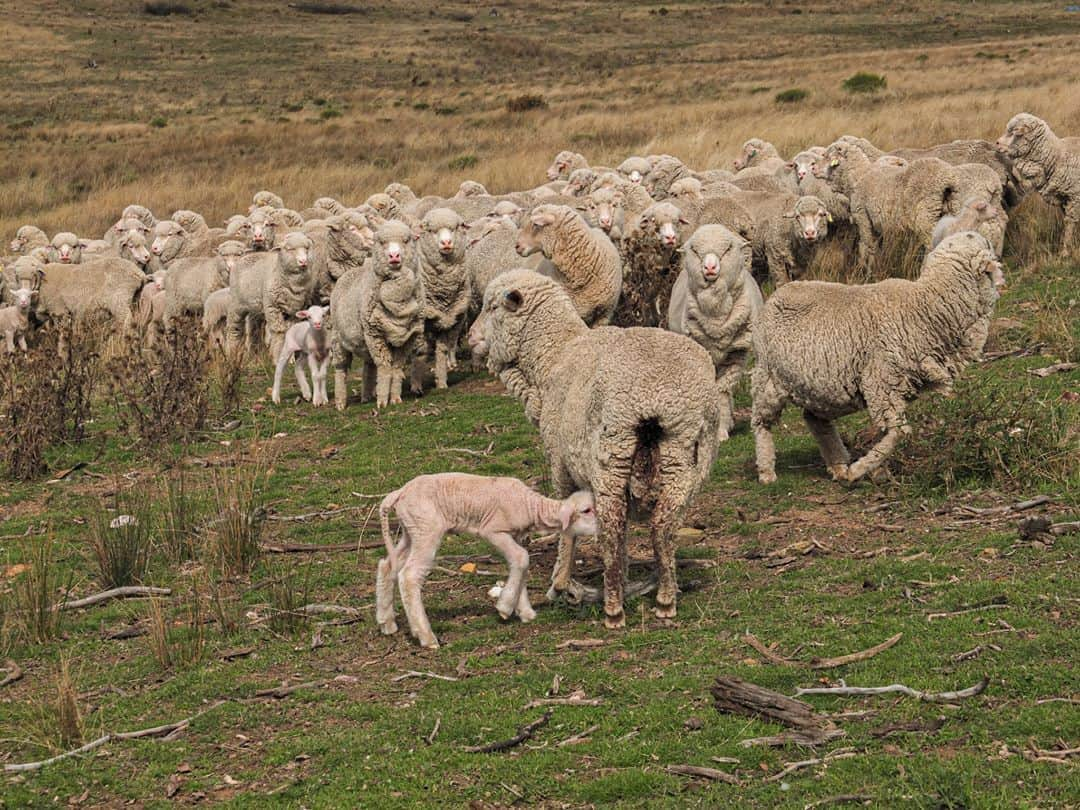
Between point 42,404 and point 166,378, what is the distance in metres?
1.26

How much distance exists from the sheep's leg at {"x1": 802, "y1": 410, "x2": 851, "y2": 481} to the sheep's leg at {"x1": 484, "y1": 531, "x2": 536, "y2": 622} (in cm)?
329

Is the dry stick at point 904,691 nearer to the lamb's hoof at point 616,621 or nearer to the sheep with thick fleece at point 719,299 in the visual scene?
the lamb's hoof at point 616,621

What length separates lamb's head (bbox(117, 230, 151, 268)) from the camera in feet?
72.4

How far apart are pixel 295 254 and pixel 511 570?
9801 mm

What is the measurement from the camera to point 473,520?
26.5 ft

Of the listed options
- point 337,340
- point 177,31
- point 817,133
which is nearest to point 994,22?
point 177,31

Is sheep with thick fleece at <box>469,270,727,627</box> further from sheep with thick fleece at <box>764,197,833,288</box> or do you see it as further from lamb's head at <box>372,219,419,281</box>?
sheep with thick fleece at <box>764,197,833,288</box>

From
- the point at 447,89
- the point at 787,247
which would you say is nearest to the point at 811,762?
the point at 787,247

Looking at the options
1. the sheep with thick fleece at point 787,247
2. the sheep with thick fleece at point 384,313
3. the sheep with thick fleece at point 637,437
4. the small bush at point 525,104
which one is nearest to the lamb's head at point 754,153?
the sheep with thick fleece at point 787,247

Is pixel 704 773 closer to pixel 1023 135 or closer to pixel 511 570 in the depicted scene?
pixel 511 570

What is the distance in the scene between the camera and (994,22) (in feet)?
262

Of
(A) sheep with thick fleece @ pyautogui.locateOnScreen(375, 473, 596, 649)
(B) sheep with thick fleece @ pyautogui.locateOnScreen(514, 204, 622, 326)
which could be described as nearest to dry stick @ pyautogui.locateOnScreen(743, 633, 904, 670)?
(A) sheep with thick fleece @ pyautogui.locateOnScreen(375, 473, 596, 649)

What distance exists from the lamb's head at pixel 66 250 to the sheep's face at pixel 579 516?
16.4m

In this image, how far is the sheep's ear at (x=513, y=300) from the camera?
9.43 m
